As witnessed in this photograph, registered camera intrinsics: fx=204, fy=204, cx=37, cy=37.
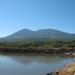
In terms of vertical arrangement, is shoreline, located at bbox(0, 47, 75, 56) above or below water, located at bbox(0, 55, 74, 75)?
above

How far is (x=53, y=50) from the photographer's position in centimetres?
7819

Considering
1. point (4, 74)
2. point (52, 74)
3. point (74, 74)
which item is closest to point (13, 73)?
point (4, 74)

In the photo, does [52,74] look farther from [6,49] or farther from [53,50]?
[6,49]

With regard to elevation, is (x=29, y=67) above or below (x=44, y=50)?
below

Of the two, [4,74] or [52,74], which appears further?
[4,74]

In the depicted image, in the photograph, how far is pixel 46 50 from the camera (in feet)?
255

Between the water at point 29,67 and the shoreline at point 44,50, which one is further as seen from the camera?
the shoreline at point 44,50

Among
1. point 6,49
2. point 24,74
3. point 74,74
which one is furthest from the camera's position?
point 6,49

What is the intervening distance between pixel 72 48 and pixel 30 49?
16.6m

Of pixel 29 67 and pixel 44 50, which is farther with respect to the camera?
pixel 44 50

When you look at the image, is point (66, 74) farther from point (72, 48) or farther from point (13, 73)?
point (72, 48)

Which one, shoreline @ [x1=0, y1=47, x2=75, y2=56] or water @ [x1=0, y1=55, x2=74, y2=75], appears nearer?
water @ [x1=0, y1=55, x2=74, y2=75]

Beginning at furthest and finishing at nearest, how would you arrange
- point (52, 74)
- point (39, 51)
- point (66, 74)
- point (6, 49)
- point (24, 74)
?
point (6, 49) < point (39, 51) < point (24, 74) < point (52, 74) < point (66, 74)

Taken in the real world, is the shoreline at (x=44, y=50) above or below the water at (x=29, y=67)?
above
